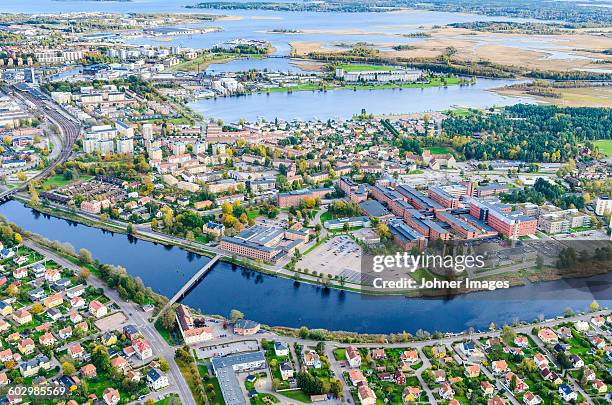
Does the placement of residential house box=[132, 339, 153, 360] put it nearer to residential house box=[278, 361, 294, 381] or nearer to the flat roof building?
the flat roof building

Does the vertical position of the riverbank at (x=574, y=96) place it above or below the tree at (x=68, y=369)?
above

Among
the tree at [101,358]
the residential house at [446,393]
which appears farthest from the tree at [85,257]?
the residential house at [446,393]

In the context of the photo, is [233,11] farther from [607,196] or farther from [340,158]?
[607,196]

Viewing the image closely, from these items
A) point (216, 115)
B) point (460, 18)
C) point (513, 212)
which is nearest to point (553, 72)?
point (216, 115)

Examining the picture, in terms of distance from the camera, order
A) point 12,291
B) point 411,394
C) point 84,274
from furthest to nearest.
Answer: point 84,274, point 12,291, point 411,394

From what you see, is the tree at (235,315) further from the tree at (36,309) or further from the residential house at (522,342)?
the residential house at (522,342)

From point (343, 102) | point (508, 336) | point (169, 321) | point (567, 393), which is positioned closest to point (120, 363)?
point (169, 321)

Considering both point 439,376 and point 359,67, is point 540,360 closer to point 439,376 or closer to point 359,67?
point 439,376

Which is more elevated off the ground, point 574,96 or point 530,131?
point 574,96
